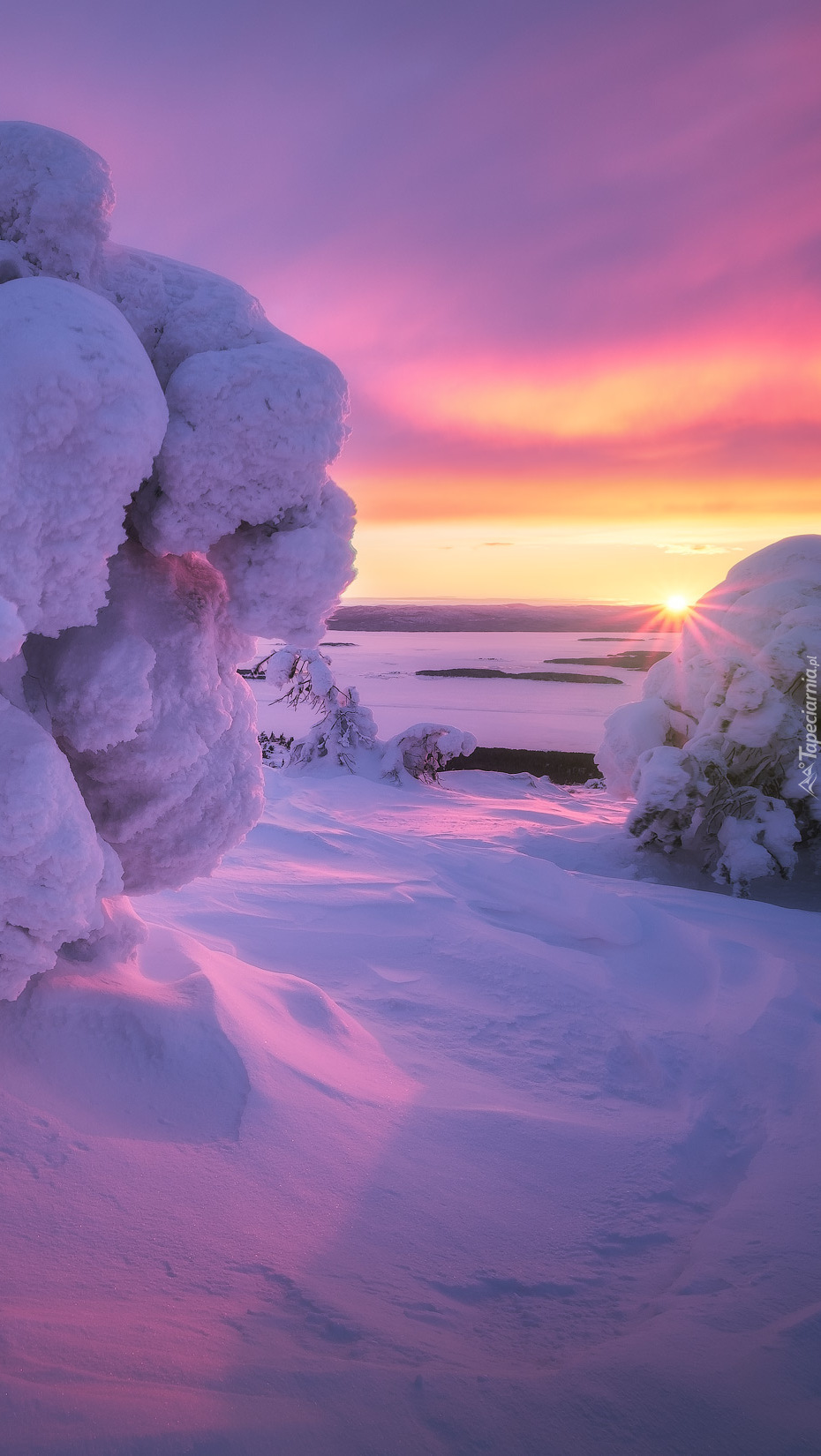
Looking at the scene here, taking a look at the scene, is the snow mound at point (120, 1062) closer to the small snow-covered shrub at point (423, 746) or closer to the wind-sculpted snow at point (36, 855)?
the wind-sculpted snow at point (36, 855)

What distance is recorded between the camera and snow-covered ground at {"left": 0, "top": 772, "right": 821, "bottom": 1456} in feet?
6.06

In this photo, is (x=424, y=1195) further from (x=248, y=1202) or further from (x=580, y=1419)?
(x=580, y=1419)

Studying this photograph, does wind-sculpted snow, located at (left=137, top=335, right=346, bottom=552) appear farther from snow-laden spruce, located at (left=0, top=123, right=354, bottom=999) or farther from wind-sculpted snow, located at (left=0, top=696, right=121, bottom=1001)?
wind-sculpted snow, located at (left=0, top=696, right=121, bottom=1001)

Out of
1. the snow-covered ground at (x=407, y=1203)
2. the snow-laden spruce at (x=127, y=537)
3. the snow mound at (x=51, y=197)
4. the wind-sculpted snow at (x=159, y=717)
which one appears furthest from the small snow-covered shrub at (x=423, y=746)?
the snow mound at (x=51, y=197)

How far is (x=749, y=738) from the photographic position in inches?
303

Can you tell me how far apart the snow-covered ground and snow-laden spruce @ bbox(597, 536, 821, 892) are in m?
2.81

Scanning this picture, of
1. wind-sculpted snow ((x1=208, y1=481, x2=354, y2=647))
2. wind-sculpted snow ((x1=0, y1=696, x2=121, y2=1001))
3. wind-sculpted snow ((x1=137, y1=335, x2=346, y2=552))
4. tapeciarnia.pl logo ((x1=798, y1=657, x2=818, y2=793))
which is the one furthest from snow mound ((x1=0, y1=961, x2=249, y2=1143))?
tapeciarnia.pl logo ((x1=798, y1=657, x2=818, y2=793))

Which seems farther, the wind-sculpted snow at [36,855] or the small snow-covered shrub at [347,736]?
→ the small snow-covered shrub at [347,736]

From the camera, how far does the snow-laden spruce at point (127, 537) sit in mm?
2367

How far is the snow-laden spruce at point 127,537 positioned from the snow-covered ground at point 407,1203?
687mm

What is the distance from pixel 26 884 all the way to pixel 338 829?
6141 millimetres

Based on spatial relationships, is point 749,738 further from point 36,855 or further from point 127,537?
point 36,855

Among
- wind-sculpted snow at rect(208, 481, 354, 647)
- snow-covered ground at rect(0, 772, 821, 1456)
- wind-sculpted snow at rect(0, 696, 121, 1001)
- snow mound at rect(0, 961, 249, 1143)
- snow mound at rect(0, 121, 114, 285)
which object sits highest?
snow mound at rect(0, 121, 114, 285)

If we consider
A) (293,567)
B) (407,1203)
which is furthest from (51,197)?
(407,1203)
